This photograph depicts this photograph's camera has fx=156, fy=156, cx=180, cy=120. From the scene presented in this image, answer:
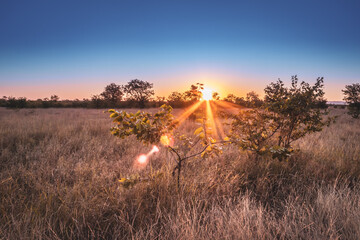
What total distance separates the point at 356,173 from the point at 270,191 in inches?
73.1

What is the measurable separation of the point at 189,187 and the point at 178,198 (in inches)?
11.0

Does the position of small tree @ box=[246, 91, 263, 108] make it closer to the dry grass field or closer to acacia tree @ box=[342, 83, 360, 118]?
the dry grass field

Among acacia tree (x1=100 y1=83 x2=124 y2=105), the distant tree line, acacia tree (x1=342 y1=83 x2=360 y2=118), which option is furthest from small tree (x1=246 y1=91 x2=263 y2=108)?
acacia tree (x1=100 y1=83 x2=124 y2=105)

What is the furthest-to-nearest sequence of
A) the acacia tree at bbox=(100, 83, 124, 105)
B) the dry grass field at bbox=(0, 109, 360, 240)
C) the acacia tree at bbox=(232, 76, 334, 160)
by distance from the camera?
the acacia tree at bbox=(100, 83, 124, 105) < the acacia tree at bbox=(232, 76, 334, 160) < the dry grass field at bbox=(0, 109, 360, 240)

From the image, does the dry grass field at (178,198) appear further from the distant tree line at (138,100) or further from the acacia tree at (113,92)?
the acacia tree at (113,92)

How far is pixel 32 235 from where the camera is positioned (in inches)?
57.7

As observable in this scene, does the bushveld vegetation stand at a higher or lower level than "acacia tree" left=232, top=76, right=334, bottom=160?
lower

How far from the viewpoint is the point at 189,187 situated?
226 centimetres

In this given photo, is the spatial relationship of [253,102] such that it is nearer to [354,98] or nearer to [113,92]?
[354,98]

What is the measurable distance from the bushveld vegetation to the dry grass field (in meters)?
0.02

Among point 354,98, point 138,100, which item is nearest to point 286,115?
point 354,98

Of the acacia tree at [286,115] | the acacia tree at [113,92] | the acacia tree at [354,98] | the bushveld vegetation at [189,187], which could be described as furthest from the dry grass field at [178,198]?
the acacia tree at [113,92]

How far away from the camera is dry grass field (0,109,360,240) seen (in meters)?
1.57

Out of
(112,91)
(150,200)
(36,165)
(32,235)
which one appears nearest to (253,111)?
(150,200)
